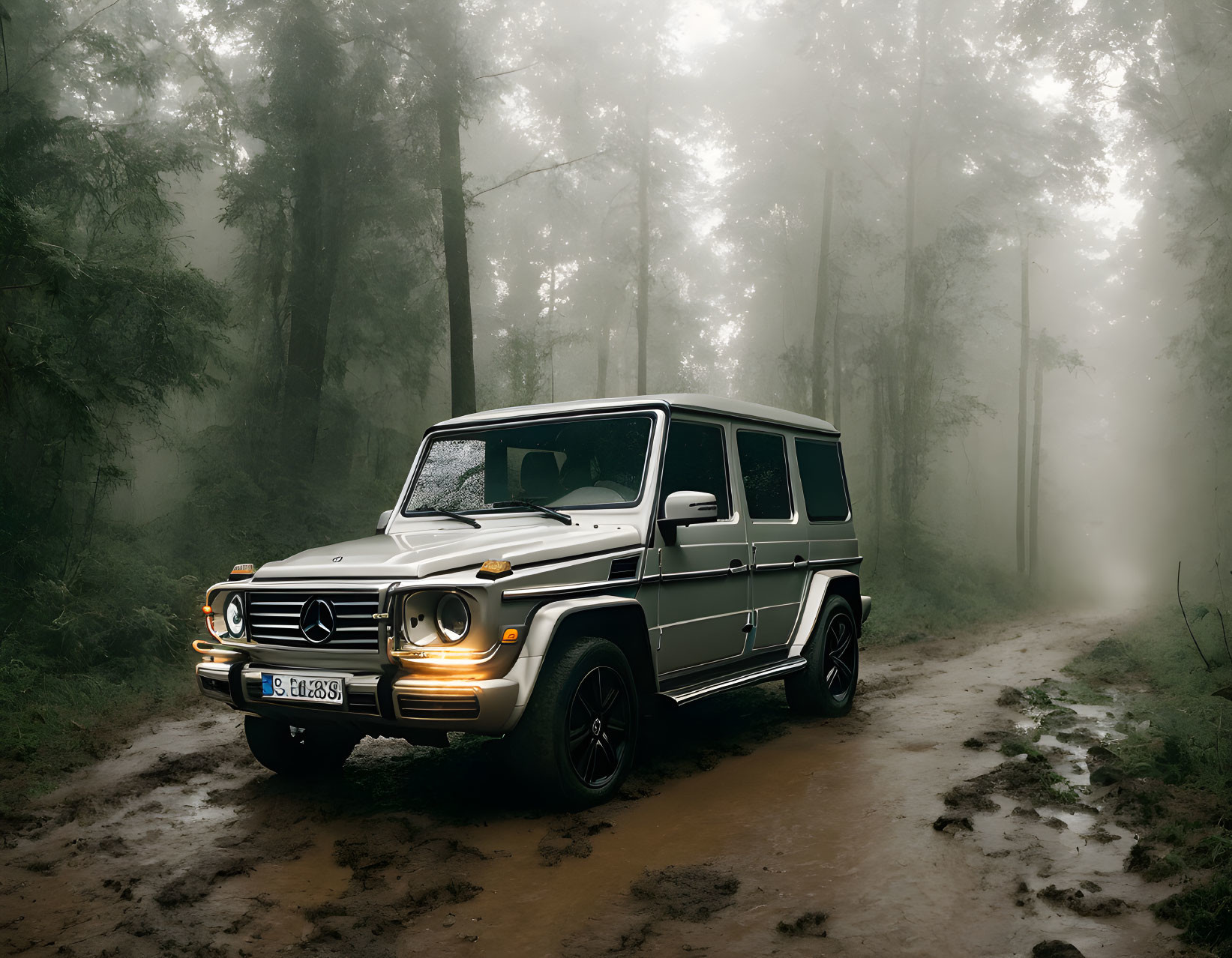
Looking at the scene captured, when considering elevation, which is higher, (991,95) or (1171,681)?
(991,95)

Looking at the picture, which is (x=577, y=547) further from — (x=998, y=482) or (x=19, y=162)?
(x=998, y=482)

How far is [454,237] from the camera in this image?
13148mm

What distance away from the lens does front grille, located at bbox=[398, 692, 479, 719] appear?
164 inches

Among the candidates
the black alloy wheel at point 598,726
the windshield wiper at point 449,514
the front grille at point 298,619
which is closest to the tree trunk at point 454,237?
the windshield wiper at point 449,514

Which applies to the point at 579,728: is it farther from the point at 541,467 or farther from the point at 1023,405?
the point at 1023,405

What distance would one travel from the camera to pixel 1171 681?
927cm

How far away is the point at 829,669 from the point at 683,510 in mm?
2915

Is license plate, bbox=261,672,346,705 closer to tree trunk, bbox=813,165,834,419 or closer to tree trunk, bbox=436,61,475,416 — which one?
tree trunk, bbox=436,61,475,416

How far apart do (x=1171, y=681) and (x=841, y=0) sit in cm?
1701

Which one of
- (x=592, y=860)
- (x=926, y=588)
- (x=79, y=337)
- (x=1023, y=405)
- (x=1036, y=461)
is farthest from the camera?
(x=1036, y=461)

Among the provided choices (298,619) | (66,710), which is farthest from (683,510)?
(66,710)

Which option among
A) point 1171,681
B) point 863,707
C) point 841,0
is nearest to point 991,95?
point 841,0

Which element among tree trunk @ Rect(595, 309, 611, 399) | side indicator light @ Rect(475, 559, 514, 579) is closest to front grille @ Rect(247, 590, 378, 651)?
side indicator light @ Rect(475, 559, 514, 579)

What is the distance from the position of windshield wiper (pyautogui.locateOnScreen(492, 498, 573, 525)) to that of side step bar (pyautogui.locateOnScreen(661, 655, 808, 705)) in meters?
1.19
